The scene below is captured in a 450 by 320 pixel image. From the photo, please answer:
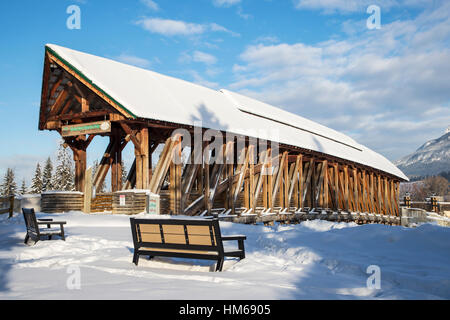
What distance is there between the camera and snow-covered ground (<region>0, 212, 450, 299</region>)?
4.96m

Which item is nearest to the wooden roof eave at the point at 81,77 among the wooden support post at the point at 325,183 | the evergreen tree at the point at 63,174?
the wooden support post at the point at 325,183

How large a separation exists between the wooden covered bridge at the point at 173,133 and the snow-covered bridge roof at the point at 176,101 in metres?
0.06

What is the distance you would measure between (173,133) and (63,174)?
3976cm

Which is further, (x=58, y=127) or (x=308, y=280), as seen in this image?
(x=58, y=127)

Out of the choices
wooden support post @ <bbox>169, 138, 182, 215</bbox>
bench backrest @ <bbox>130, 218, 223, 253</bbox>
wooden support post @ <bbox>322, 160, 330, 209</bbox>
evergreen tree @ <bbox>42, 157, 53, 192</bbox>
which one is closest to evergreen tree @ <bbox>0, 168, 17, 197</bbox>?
evergreen tree @ <bbox>42, 157, 53, 192</bbox>

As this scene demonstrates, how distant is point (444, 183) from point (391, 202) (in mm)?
134643

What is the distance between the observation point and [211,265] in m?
6.83

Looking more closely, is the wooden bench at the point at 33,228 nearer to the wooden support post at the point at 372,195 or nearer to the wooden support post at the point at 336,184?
the wooden support post at the point at 336,184

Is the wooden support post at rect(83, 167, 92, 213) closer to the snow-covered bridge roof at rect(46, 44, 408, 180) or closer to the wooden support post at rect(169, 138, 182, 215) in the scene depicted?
the wooden support post at rect(169, 138, 182, 215)

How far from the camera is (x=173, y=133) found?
16.6 meters

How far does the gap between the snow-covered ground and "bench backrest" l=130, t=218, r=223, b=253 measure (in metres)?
0.36

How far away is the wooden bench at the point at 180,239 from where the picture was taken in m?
6.43
